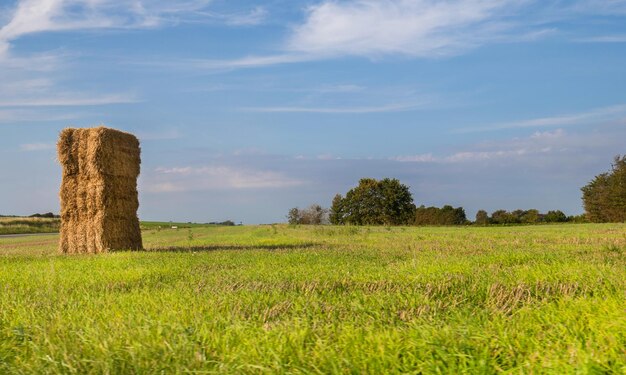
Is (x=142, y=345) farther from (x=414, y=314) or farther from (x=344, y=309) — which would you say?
(x=414, y=314)

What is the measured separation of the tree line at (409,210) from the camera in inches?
2692

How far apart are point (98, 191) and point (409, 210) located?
60247 mm

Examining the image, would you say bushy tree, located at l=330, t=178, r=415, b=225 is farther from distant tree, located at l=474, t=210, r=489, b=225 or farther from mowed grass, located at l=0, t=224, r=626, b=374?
mowed grass, located at l=0, t=224, r=626, b=374

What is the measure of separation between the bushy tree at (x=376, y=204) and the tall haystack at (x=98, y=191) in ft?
186

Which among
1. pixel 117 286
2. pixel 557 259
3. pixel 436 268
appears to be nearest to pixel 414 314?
pixel 436 268

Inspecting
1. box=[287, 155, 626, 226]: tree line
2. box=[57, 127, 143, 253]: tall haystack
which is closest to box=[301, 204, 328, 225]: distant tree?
box=[287, 155, 626, 226]: tree line

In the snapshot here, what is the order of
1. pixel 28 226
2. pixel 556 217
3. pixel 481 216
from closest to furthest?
pixel 28 226 < pixel 556 217 < pixel 481 216

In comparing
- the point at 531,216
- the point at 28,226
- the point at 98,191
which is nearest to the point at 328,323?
the point at 98,191

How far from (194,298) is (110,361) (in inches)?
96.6

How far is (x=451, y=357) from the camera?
11.3 feet

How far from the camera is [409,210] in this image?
74812mm

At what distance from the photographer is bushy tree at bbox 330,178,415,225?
74875mm

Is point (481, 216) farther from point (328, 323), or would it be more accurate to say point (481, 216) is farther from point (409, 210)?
point (328, 323)

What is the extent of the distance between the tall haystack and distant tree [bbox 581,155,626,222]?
2440 inches
